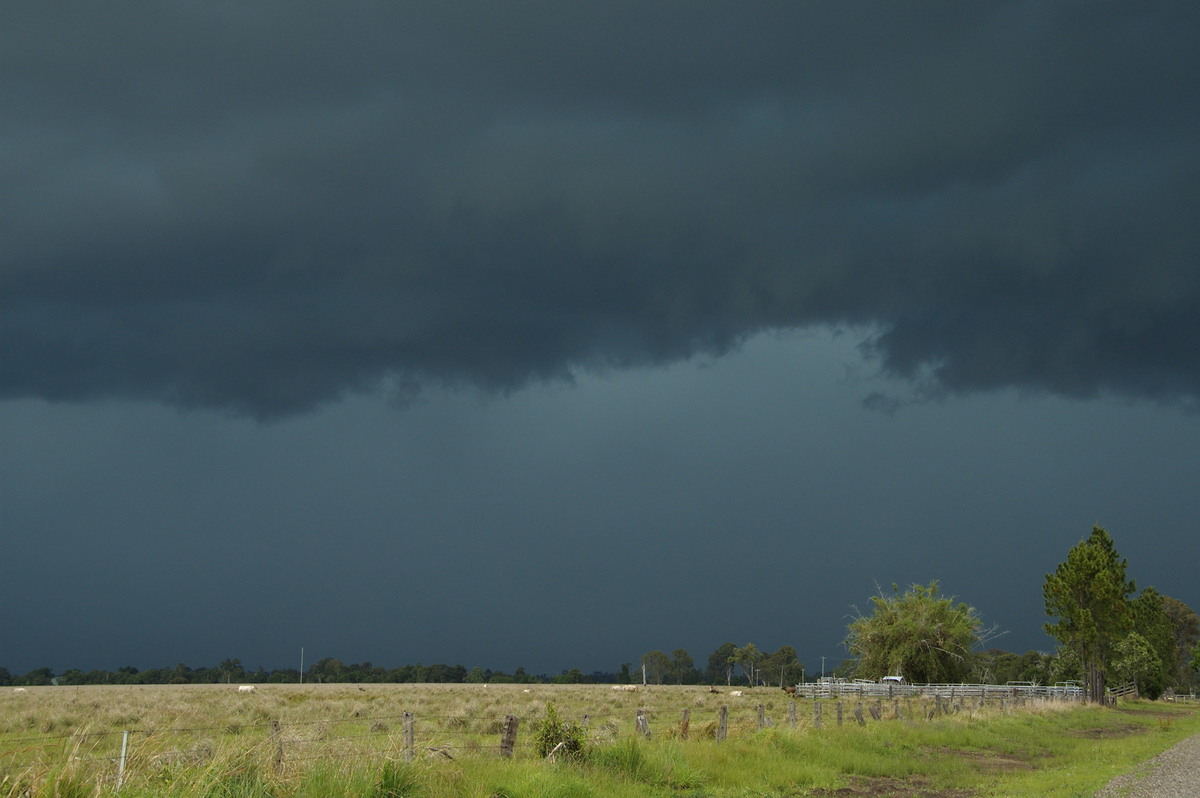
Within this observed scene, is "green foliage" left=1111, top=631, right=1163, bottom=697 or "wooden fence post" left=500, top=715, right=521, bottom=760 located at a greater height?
"wooden fence post" left=500, top=715, right=521, bottom=760

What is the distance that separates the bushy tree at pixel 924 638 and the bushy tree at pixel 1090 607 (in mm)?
5642

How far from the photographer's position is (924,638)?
206ft

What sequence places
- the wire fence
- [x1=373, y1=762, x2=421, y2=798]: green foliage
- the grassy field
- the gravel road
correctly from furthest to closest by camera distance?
the gravel road, [x1=373, y1=762, x2=421, y2=798]: green foliage, the grassy field, the wire fence

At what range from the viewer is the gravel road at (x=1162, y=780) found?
54.0 ft

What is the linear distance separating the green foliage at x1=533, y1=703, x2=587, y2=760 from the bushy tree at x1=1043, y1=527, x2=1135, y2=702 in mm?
53267

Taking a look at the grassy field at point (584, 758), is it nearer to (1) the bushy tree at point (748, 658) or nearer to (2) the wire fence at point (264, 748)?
(2) the wire fence at point (264, 748)

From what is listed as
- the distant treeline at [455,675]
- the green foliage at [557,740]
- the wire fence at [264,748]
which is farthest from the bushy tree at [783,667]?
the green foliage at [557,740]

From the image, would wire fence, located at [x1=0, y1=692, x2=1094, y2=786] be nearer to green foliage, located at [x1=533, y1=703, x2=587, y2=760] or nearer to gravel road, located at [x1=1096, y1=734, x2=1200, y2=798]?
green foliage, located at [x1=533, y1=703, x2=587, y2=760]

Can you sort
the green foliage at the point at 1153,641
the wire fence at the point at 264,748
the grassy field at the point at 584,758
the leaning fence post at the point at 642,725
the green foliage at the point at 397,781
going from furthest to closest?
1. the green foliage at the point at 1153,641
2. the leaning fence post at the point at 642,725
3. the green foliage at the point at 397,781
4. the grassy field at the point at 584,758
5. the wire fence at the point at 264,748

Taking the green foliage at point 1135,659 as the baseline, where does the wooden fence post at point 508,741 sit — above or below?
above

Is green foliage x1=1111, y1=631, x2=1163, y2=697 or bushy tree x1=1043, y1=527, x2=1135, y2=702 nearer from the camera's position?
bushy tree x1=1043, y1=527, x2=1135, y2=702

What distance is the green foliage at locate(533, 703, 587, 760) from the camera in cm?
1609

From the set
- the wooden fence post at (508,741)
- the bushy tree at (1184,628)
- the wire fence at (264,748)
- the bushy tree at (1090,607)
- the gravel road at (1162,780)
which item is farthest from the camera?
the bushy tree at (1184,628)

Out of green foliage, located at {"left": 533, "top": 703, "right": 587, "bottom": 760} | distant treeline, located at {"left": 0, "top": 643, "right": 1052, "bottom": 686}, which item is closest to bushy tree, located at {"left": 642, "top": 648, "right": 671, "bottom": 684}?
distant treeline, located at {"left": 0, "top": 643, "right": 1052, "bottom": 686}
